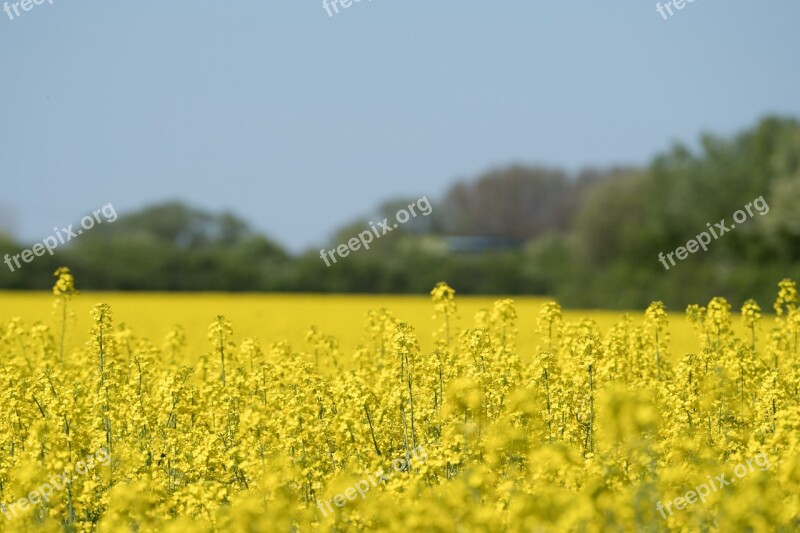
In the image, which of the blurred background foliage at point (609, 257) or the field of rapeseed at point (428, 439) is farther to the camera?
the blurred background foliage at point (609, 257)

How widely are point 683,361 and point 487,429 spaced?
262 centimetres

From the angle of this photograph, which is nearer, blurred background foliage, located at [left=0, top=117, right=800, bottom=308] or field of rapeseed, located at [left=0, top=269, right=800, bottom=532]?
field of rapeseed, located at [left=0, top=269, right=800, bottom=532]

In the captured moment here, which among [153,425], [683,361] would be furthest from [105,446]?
[683,361]

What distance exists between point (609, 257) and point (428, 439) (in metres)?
57.5

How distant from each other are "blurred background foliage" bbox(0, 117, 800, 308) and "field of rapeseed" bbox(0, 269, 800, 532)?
1216 inches

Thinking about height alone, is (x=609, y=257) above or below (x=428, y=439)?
above

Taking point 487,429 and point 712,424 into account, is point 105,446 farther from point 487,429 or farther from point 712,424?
point 712,424

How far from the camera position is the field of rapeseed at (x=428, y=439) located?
22.3ft

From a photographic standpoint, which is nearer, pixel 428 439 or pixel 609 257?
pixel 428 439

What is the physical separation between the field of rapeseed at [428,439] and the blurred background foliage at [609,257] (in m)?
30.9

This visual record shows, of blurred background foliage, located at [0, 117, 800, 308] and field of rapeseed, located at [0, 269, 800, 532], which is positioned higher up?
blurred background foliage, located at [0, 117, 800, 308]

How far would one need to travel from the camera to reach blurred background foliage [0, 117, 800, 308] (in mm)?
45531

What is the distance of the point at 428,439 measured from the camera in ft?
30.2

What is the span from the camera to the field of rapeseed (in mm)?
6793
